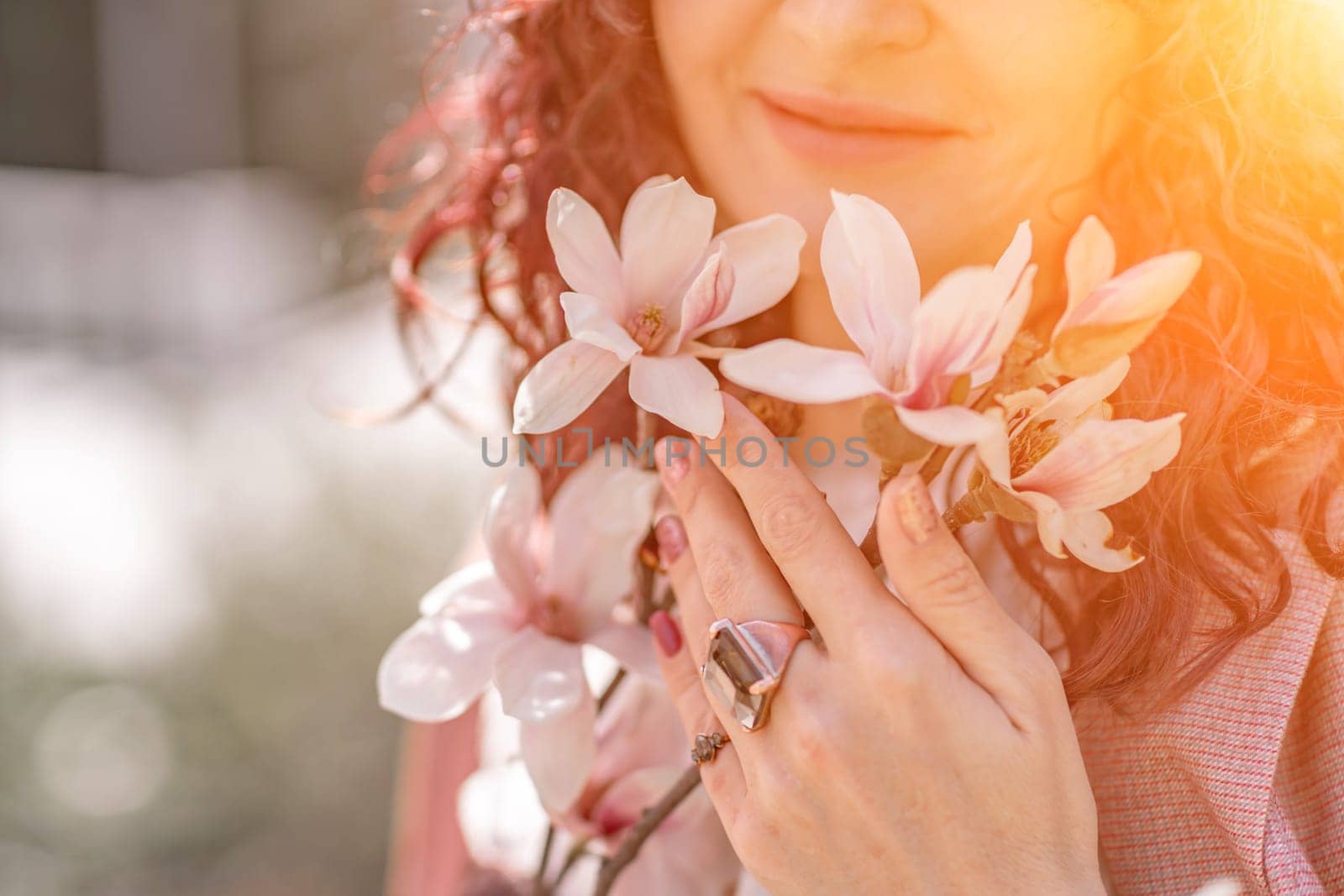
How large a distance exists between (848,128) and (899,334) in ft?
1.08

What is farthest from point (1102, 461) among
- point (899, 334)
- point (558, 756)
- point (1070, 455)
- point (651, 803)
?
point (651, 803)

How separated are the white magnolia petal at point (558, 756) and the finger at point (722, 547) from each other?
Answer: 0.14m

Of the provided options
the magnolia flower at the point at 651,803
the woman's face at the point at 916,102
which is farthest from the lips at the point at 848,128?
the magnolia flower at the point at 651,803

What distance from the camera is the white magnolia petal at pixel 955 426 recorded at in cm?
51

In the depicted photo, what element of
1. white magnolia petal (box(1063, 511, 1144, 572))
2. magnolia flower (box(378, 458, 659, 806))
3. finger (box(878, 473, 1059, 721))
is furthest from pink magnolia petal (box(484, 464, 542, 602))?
A: white magnolia petal (box(1063, 511, 1144, 572))

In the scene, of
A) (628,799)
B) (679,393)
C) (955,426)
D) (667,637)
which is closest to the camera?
(955,426)

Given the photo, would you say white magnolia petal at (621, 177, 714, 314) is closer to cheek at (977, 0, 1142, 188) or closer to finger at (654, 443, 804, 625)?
finger at (654, 443, 804, 625)

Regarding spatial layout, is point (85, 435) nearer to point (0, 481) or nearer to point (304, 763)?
point (0, 481)

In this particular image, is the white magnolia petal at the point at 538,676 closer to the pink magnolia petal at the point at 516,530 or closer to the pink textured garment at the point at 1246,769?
the pink magnolia petal at the point at 516,530

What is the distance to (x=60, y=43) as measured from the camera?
4875 mm

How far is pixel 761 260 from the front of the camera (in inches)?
26.2

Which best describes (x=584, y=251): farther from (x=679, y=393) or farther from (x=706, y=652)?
(x=706, y=652)

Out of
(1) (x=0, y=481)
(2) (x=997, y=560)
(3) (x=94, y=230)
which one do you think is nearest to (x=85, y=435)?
(1) (x=0, y=481)

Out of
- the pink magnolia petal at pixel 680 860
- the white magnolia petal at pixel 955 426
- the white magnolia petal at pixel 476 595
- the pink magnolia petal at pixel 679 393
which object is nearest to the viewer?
the white magnolia petal at pixel 955 426
